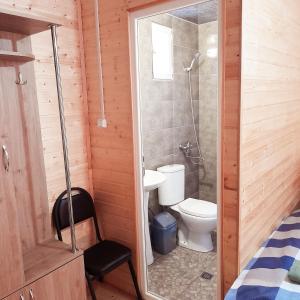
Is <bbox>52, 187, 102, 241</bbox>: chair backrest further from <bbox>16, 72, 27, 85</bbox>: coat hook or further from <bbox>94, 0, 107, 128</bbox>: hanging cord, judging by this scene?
<bbox>16, 72, 27, 85</bbox>: coat hook

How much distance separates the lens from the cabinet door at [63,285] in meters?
1.61

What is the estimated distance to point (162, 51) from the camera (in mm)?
2867

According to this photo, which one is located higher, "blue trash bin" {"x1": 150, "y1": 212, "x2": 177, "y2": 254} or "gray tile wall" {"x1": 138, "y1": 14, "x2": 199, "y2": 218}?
"gray tile wall" {"x1": 138, "y1": 14, "x2": 199, "y2": 218}

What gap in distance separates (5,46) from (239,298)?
1.87 m

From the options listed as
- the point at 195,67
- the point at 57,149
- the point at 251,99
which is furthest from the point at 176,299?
the point at 195,67

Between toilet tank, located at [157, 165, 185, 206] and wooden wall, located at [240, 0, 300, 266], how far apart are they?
100 centimetres

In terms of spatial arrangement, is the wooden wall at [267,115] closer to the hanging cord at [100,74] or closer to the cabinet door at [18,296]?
the hanging cord at [100,74]

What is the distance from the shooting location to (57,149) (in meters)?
2.13

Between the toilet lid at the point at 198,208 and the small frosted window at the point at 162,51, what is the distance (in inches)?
50.0

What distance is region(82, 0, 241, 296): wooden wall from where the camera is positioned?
160cm

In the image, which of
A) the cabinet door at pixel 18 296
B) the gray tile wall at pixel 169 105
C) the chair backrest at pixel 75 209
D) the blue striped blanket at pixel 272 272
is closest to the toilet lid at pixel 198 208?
the gray tile wall at pixel 169 105

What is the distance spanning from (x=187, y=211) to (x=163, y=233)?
308 mm

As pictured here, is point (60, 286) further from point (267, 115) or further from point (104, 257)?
point (267, 115)

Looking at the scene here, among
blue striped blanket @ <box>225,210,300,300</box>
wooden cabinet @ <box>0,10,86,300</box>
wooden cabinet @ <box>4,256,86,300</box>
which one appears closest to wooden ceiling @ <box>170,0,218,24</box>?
wooden cabinet @ <box>0,10,86,300</box>
